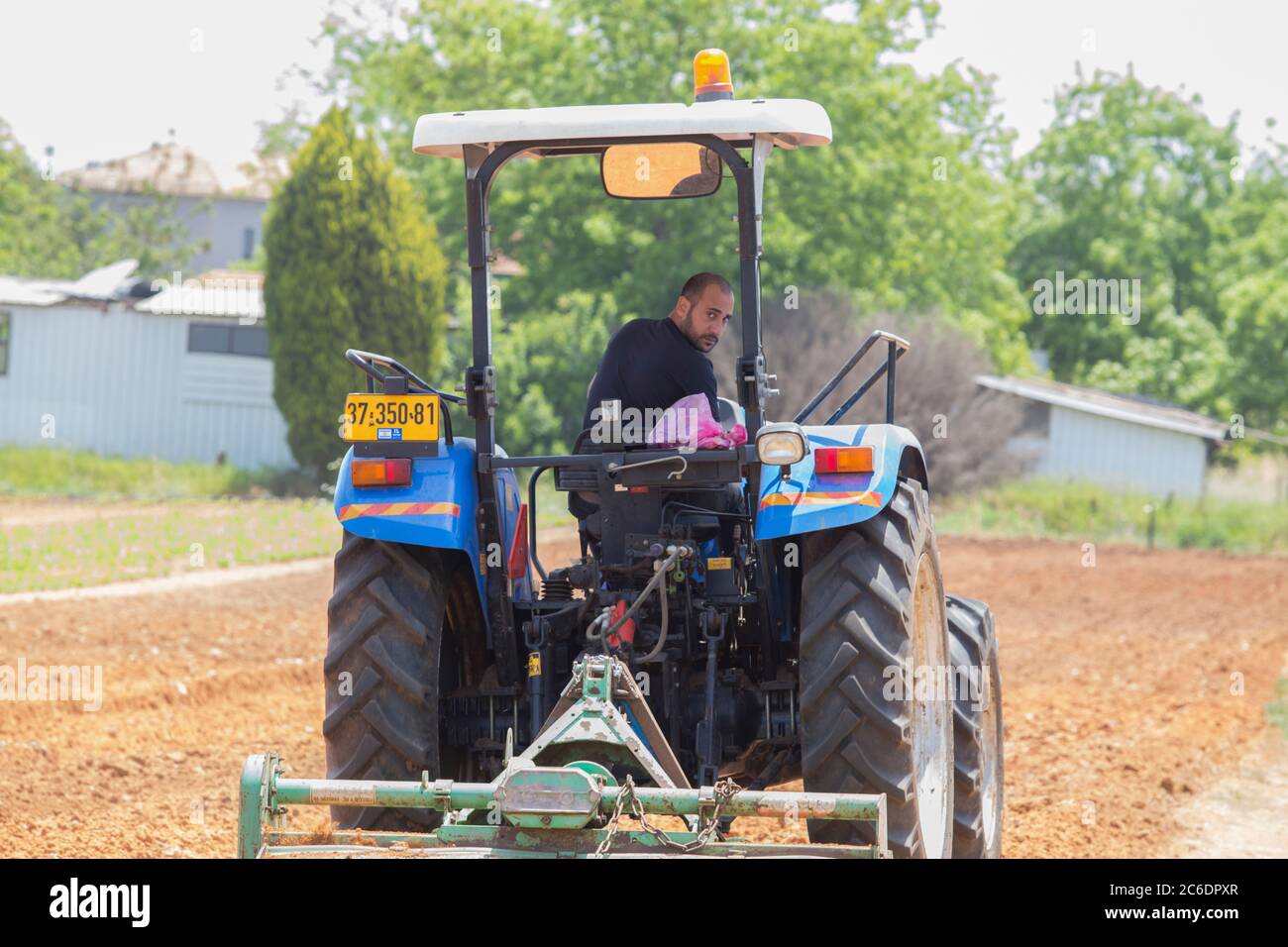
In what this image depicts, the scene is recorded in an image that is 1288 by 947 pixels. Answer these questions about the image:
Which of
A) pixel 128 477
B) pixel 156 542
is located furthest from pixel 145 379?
pixel 156 542

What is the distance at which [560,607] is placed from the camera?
6219 mm

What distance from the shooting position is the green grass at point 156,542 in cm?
1900

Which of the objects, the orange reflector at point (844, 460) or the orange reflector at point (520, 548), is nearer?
the orange reflector at point (844, 460)

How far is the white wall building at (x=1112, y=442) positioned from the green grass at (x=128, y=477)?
15.6 m

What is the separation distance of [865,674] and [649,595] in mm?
778

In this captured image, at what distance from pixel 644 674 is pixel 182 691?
6802mm

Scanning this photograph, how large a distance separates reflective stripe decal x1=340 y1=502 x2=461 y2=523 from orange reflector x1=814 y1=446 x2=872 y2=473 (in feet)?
3.87

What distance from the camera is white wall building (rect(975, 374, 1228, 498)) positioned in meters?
39.0

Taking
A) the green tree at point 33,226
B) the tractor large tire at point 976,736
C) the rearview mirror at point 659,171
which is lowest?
the tractor large tire at point 976,736

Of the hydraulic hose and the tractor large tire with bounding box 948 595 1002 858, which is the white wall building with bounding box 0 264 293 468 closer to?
the tractor large tire with bounding box 948 595 1002 858

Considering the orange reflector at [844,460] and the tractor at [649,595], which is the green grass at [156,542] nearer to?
the tractor at [649,595]

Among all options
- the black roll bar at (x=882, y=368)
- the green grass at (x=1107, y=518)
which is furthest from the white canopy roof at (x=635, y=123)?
the green grass at (x=1107, y=518)

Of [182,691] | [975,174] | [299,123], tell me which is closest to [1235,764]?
[182,691]
